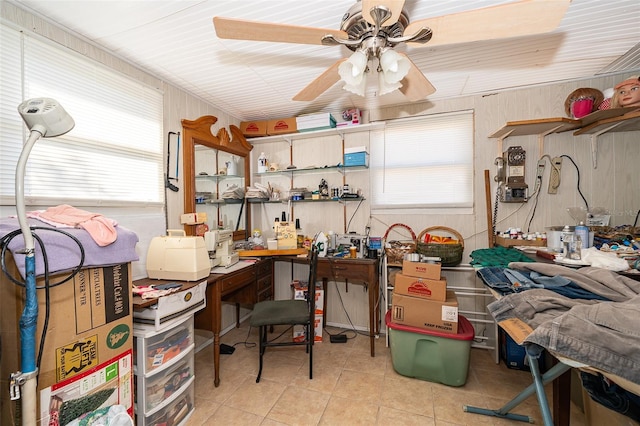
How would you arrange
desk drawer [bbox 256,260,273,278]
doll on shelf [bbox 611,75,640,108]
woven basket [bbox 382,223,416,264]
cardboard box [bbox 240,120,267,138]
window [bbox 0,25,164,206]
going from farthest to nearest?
cardboard box [bbox 240,120,267,138] < desk drawer [bbox 256,260,273,278] < woven basket [bbox 382,223,416,264] < doll on shelf [bbox 611,75,640,108] < window [bbox 0,25,164,206]

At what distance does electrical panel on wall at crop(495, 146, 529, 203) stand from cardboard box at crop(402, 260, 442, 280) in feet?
3.47

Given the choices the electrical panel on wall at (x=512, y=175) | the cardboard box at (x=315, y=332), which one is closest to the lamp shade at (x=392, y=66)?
the electrical panel on wall at (x=512, y=175)

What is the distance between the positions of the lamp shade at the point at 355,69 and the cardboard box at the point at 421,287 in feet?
4.91

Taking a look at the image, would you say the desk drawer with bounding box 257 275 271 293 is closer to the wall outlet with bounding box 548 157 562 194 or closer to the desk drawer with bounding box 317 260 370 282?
the desk drawer with bounding box 317 260 370 282

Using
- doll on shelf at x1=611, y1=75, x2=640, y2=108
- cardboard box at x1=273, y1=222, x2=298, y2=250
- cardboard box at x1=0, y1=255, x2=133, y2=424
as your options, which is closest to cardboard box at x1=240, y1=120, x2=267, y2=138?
cardboard box at x1=273, y1=222, x2=298, y2=250

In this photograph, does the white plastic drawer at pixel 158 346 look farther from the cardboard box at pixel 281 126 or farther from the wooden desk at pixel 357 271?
the cardboard box at pixel 281 126

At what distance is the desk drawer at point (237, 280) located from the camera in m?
2.10

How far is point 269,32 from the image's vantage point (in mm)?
1225

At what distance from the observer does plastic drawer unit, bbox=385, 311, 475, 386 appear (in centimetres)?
193

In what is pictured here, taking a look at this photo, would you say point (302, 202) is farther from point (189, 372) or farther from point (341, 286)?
point (189, 372)

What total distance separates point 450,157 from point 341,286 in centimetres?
186

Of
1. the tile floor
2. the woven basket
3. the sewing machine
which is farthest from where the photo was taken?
the woven basket

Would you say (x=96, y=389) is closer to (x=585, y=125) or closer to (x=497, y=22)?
(x=497, y=22)

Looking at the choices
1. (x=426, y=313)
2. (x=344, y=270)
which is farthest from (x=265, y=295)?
(x=426, y=313)
